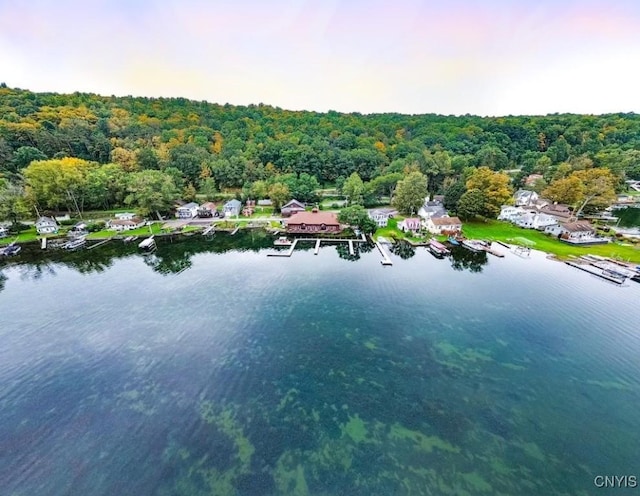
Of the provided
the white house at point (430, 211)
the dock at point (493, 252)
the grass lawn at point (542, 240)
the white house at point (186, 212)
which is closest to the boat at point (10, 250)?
the white house at point (186, 212)

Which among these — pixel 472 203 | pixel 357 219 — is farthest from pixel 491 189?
pixel 357 219

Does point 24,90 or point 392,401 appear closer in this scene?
point 392,401

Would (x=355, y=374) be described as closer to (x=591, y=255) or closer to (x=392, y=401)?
(x=392, y=401)

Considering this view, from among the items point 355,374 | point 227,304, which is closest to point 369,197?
point 227,304

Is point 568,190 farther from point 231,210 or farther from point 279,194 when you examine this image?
point 231,210

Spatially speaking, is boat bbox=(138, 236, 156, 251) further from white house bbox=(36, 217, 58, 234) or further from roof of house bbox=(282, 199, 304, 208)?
roof of house bbox=(282, 199, 304, 208)

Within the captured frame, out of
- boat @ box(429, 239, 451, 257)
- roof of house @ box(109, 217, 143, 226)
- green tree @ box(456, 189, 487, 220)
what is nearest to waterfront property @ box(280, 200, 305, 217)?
roof of house @ box(109, 217, 143, 226)
